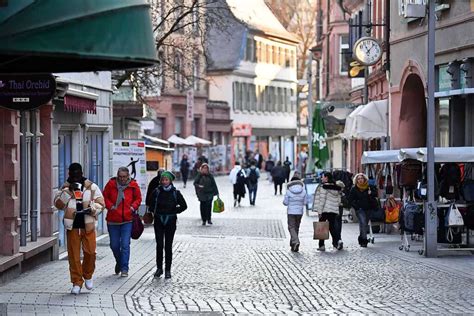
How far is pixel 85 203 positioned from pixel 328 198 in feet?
31.7

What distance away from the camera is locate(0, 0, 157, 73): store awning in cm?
861

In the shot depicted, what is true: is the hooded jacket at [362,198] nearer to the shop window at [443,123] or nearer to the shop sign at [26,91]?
the shop window at [443,123]

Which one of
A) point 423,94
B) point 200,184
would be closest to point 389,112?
point 423,94

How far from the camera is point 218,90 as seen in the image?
9156cm

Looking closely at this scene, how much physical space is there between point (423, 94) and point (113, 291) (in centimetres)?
1681

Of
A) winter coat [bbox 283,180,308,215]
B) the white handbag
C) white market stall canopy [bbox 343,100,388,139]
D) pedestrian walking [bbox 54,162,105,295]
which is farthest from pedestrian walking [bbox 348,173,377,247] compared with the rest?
pedestrian walking [bbox 54,162,105,295]

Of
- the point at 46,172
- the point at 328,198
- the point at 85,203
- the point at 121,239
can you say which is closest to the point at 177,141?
the point at 328,198

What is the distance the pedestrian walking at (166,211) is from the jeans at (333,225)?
21.1 ft

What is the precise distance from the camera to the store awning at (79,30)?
8.61m

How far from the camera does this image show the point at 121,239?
17.9 metres

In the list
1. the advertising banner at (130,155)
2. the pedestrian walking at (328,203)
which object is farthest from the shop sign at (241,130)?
the pedestrian walking at (328,203)

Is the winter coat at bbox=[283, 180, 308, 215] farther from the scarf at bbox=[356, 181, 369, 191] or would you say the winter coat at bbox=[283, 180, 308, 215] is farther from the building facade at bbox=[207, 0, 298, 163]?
the building facade at bbox=[207, 0, 298, 163]

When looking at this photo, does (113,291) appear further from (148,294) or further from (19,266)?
(19,266)

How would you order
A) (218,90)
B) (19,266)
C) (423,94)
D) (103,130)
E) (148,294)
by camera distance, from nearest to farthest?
(148,294) → (19,266) → (103,130) → (423,94) → (218,90)
